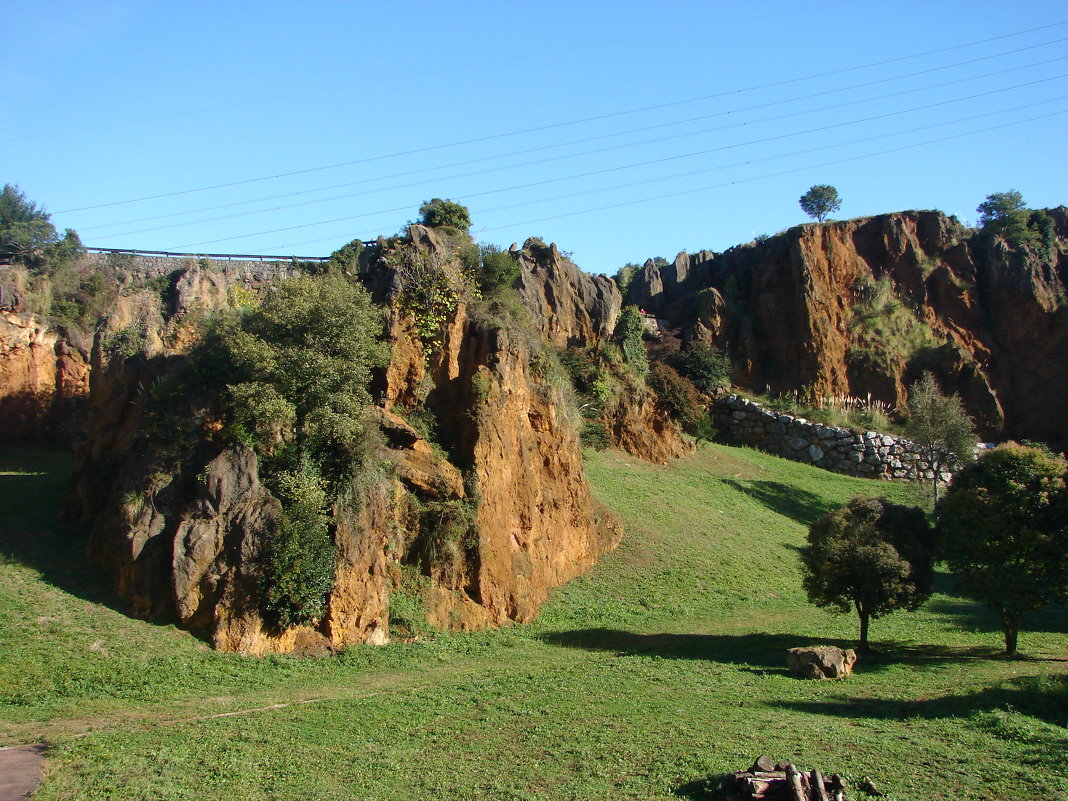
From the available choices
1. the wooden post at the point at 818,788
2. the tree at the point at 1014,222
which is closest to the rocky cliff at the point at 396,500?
the wooden post at the point at 818,788

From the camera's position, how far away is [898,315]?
50.3 m

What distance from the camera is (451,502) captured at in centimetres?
2188

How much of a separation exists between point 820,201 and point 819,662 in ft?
154

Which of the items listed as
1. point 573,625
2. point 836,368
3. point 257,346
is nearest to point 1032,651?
point 573,625

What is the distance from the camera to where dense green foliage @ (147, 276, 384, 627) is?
60.4ft

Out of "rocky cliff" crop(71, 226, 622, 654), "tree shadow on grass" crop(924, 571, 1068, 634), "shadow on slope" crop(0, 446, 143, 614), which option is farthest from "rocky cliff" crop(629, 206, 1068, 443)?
"shadow on slope" crop(0, 446, 143, 614)

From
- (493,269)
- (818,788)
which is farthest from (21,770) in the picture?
(493,269)

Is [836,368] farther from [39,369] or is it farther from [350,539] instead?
[39,369]

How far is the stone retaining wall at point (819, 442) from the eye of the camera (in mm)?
43250

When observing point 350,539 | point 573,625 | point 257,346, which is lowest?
point 573,625

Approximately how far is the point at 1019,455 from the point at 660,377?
2072 centimetres

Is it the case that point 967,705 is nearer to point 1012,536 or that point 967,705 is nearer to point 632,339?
point 1012,536

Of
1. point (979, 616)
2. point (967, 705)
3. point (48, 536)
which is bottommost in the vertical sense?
point (979, 616)

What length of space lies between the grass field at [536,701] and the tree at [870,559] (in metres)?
1.43
